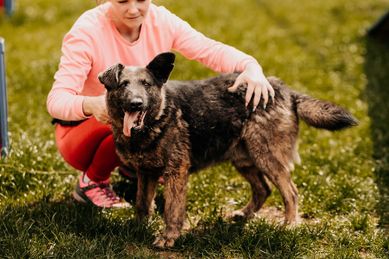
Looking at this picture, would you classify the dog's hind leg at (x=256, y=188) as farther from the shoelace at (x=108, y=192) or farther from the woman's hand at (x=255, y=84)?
the shoelace at (x=108, y=192)

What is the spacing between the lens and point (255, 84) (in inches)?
162

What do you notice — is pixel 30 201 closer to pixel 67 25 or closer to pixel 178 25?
pixel 178 25

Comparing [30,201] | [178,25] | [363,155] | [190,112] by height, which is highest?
[178,25]

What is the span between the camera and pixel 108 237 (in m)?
4.05

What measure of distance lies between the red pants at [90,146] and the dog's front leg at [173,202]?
734 millimetres

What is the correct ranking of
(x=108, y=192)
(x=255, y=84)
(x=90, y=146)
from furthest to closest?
1. (x=108, y=192)
2. (x=90, y=146)
3. (x=255, y=84)

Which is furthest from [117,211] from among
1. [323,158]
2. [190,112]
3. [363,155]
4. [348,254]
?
[363,155]

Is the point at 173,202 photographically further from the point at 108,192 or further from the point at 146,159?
the point at 108,192

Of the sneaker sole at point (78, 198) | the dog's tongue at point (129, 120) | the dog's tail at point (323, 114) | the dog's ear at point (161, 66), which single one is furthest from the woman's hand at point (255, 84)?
the sneaker sole at point (78, 198)

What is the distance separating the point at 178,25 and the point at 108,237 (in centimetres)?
156

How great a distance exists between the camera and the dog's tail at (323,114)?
13.8ft

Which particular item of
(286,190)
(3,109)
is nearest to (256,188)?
(286,190)

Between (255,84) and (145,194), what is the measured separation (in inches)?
42.4

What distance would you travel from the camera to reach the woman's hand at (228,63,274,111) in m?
4.11
